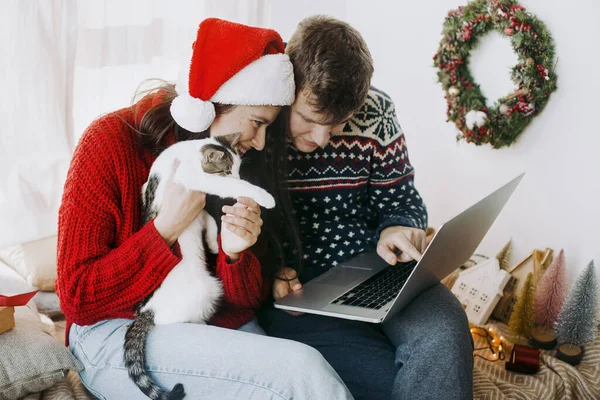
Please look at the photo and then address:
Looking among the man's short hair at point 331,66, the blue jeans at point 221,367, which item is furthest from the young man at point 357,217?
the blue jeans at point 221,367

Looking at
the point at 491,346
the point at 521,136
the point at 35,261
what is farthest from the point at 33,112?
the point at 521,136

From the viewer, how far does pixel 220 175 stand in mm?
997

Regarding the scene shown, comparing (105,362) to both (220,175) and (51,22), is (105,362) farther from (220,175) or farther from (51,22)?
(51,22)

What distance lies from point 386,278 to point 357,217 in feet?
0.78

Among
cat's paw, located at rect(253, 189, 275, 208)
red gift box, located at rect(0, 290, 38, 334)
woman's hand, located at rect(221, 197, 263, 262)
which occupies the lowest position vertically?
red gift box, located at rect(0, 290, 38, 334)

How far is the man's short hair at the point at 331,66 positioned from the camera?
45.9 inches

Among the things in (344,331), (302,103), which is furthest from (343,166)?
(344,331)

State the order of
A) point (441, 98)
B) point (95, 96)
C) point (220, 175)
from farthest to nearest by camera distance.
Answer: point (441, 98) < point (95, 96) < point (220, 175)

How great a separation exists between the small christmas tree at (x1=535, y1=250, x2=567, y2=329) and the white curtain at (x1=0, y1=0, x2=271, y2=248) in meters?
1.62

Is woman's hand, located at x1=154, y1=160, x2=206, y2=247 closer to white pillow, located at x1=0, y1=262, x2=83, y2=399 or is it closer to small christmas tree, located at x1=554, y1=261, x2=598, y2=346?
white pillow, located at x1=0, y1=262, x2=83, y2=399

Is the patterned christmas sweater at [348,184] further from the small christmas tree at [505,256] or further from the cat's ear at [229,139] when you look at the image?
the small christmas tree at [505,256]

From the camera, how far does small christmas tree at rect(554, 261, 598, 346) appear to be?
5.74 ft

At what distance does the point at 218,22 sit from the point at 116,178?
38 cm

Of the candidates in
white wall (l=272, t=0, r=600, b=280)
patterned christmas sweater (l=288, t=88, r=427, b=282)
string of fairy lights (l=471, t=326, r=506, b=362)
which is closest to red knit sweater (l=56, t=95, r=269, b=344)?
patterned christmas sweater (l=288, t=88, r=427, b=282)
